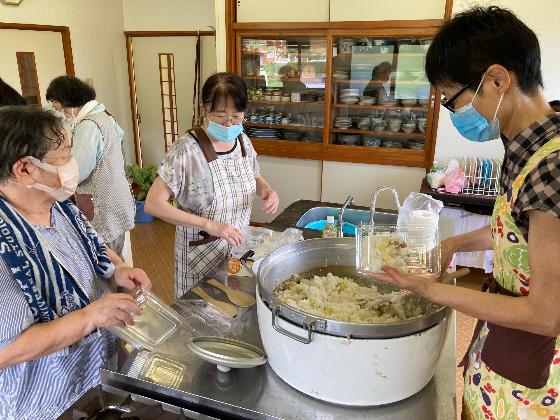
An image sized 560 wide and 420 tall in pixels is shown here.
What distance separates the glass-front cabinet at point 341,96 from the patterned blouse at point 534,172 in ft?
10.3

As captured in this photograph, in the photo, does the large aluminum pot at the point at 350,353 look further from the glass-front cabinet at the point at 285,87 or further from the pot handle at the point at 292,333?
the glass-front cabinet at the point at 285,87

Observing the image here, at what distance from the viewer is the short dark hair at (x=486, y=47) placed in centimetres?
92

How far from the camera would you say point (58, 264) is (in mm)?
1203

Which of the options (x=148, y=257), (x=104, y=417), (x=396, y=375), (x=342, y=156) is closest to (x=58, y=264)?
(x=104, y=417)

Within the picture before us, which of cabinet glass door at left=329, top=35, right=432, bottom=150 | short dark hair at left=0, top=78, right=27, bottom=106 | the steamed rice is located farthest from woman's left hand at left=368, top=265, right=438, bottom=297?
cabinet glass door at left=329, top=35, right=432, bottom=150

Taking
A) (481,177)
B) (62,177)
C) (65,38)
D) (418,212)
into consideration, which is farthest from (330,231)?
(65,38)

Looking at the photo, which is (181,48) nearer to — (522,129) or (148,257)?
(148,257)

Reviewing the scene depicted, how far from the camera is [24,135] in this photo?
1.13m

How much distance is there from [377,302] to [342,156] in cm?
325

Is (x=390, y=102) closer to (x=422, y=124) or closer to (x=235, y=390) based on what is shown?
(x=422, y=124)

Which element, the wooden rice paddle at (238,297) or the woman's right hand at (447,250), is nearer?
the woman's right hand at (447,250)

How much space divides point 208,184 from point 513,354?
1296 millimetres

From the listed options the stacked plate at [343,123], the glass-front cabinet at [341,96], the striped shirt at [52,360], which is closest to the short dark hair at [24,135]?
the striped shirt at [52,360]

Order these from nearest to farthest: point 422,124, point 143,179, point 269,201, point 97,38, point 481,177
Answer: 1. point 269,201
2. point 481,177
3. point 422,124
4. point 143,179
5. point 97,38
